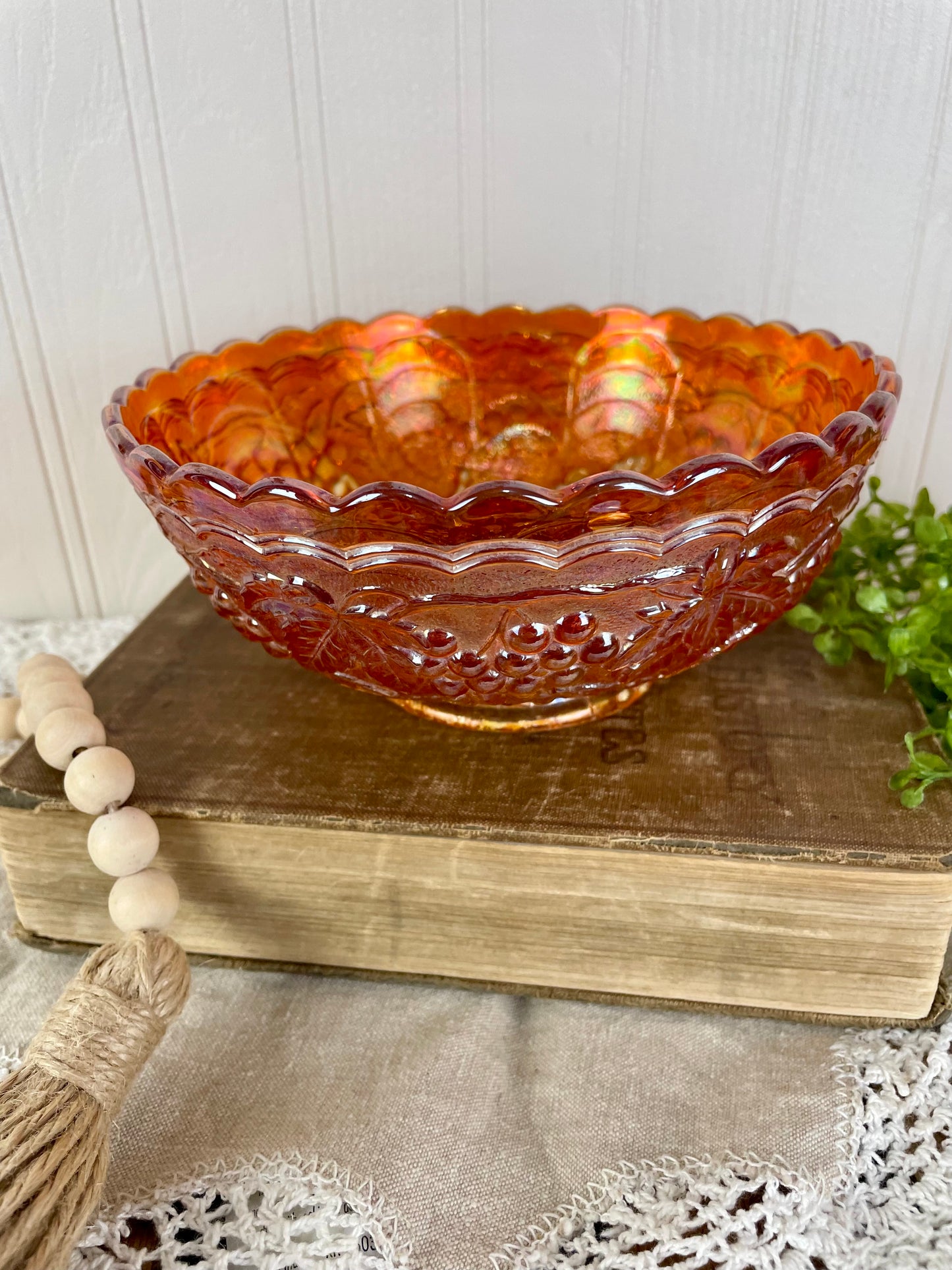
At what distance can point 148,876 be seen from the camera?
0.60m

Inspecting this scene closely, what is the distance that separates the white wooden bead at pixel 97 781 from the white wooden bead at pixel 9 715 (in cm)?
16

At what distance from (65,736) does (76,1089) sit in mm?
207

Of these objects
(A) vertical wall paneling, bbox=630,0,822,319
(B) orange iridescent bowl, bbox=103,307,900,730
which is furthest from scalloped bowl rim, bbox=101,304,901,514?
(A) vertical wall paneling, bbox=630,0,822,319

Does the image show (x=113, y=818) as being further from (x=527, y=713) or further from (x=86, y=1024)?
(x=527, y=713)

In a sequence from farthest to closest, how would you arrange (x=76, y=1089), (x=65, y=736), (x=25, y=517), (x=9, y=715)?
(x=25, y=517), (x=9, y=715), (x=65, y=736), (x=76, y=1089)

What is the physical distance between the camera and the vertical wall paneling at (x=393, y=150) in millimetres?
835

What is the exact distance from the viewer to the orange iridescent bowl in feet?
1.75

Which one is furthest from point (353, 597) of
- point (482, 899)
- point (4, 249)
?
point (4, 249)

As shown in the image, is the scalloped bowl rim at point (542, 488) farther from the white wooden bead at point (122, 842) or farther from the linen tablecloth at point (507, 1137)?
the linen tablecloth at point (507, 1137)

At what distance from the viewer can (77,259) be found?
3.03ft

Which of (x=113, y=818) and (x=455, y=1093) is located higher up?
(x=113, y=818)

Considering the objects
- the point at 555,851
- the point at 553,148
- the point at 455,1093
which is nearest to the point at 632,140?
the point at 553,148

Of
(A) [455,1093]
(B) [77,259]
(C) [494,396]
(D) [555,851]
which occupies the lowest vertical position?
(A) [455,1093]

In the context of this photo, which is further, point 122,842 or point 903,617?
point 903,617
